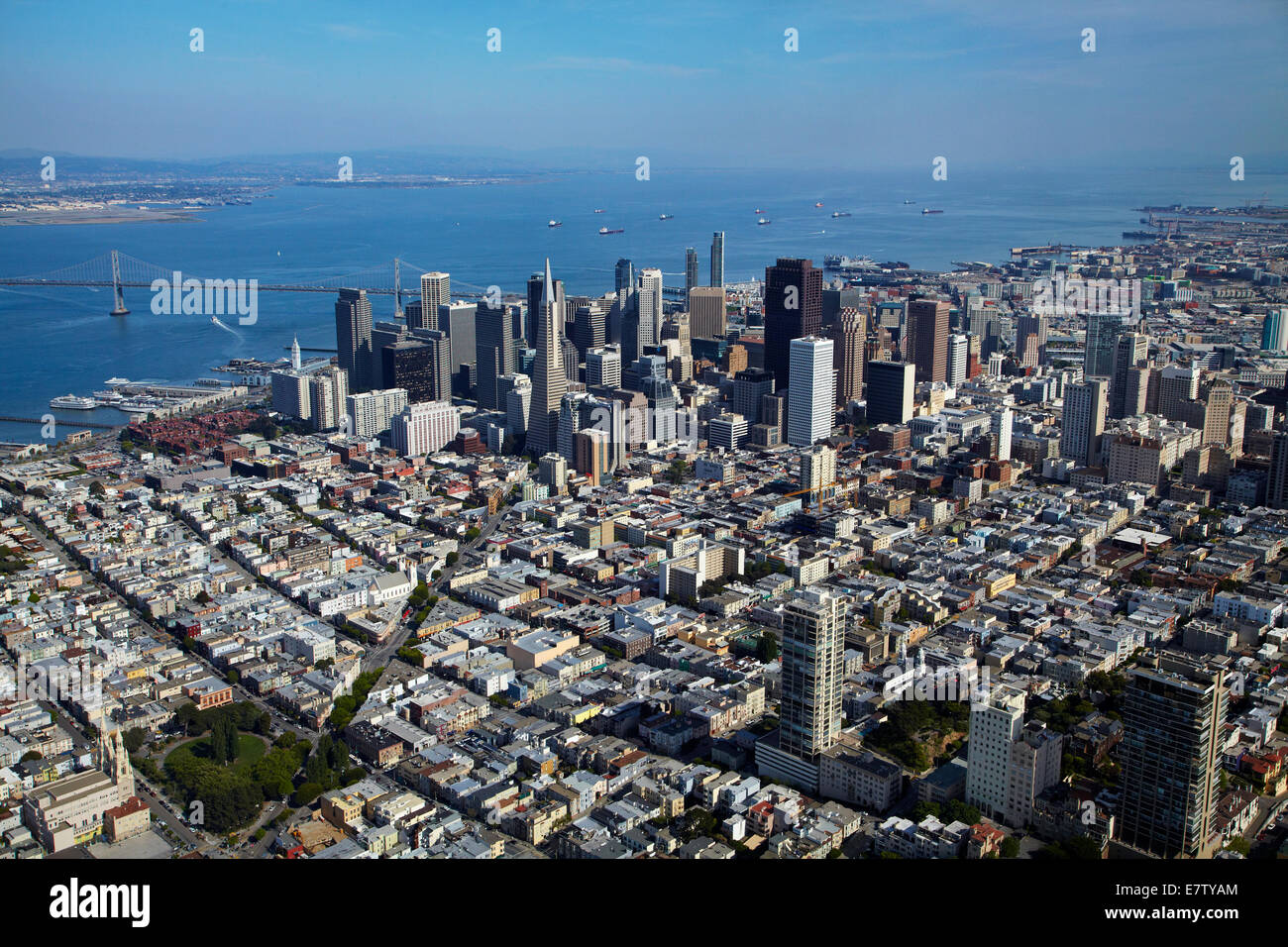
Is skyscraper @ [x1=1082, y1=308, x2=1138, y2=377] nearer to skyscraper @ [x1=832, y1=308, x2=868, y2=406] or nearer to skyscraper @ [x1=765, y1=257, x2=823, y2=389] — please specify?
skyscraper @ [x1=832, y1=308, x2=868, y2=406]

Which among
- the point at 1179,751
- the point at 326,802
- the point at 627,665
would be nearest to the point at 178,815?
the point at 326,802

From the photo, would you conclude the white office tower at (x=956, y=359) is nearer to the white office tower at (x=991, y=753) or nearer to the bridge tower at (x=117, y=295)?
the white office tower at (x=991, y=753)

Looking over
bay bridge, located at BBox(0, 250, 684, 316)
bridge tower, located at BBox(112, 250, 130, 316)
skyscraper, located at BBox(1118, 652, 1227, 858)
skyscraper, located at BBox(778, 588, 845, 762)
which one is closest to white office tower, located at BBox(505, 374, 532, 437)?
bay bridge, located at BBox(0, 250, 684, 316)

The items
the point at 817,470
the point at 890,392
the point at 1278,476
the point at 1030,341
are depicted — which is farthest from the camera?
the point at 1030,341

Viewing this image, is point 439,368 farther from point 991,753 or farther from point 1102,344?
point 991,753

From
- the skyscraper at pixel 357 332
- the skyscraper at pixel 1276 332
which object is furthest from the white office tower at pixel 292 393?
the skyscraper at pixel 1276 332

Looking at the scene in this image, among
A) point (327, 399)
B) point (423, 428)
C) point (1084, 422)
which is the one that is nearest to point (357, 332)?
point (327, 399)
